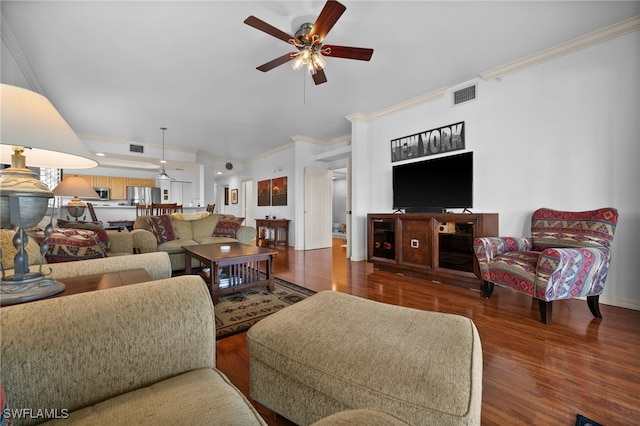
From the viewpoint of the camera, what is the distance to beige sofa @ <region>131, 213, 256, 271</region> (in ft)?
10.4

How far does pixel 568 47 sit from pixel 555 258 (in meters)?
2.29

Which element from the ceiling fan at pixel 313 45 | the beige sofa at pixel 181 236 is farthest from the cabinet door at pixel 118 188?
the ceiling fan at pixel 313 45

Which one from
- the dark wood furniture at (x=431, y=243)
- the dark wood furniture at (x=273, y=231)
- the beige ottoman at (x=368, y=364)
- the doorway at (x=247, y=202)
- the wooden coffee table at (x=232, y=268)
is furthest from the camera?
the doorway at (x=247, y=202)

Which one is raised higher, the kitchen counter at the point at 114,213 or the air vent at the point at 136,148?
the air vent at the point at 136,148

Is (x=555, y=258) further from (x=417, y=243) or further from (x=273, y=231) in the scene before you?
Result: (x=273, y=231)

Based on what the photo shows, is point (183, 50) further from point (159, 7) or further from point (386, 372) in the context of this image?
point (386, 372)

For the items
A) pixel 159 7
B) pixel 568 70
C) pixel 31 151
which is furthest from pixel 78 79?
pixel 568 70

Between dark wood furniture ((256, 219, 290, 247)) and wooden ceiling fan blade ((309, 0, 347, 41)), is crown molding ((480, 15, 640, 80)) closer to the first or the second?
wooden ceiling fan blade ((309, 0, 347, 41))

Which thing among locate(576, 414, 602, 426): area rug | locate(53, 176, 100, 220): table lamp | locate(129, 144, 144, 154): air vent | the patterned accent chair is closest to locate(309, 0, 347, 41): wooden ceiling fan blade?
the patterned accent chair

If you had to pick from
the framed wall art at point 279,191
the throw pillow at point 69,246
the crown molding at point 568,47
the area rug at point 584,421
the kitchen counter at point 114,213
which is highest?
the crown molding at point 568,47

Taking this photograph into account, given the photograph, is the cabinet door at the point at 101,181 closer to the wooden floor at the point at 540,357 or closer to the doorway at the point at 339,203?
the doorway at the point at 339,203

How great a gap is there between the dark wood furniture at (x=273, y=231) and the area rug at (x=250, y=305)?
323 cm

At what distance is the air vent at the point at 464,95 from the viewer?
3311mm

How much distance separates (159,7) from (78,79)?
Result: 214 centimetres
